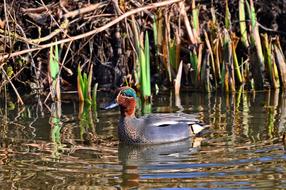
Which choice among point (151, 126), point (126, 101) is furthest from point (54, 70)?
point (151, 126)

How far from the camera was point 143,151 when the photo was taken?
7.32 metres

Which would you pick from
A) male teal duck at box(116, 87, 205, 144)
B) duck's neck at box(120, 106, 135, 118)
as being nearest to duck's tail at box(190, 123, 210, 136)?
male teal duck at box(116, 87, 205, 144)

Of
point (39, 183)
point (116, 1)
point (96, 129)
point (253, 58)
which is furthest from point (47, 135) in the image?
point (253, 58)

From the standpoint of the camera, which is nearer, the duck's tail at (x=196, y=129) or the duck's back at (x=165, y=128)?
the duck's back at (x=165, y=128)

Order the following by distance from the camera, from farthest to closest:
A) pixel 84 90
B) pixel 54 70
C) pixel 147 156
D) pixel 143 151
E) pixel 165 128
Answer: pixel 84 90, pixel 54 70, pixel 165 128, pixel 143 151, pixel 147 156

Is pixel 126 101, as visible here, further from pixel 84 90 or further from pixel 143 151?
pixel 84 90

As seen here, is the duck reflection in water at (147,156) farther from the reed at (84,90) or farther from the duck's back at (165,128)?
the reed at (84,90)

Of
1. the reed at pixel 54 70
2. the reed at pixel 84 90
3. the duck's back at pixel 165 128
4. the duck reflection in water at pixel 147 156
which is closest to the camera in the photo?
the duck reflection in water at pixel 147 156

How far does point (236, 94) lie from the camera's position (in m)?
10.2

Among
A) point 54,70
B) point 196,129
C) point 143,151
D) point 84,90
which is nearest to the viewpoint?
point 143,151

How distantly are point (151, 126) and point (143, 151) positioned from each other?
438 mm

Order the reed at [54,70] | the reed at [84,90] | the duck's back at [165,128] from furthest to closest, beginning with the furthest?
the reed at [84,90] → the reed at [54,70] → the duck's back at [165,128]

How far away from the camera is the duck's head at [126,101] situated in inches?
313

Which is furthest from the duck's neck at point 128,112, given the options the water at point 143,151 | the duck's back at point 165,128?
the water at point 143,151
